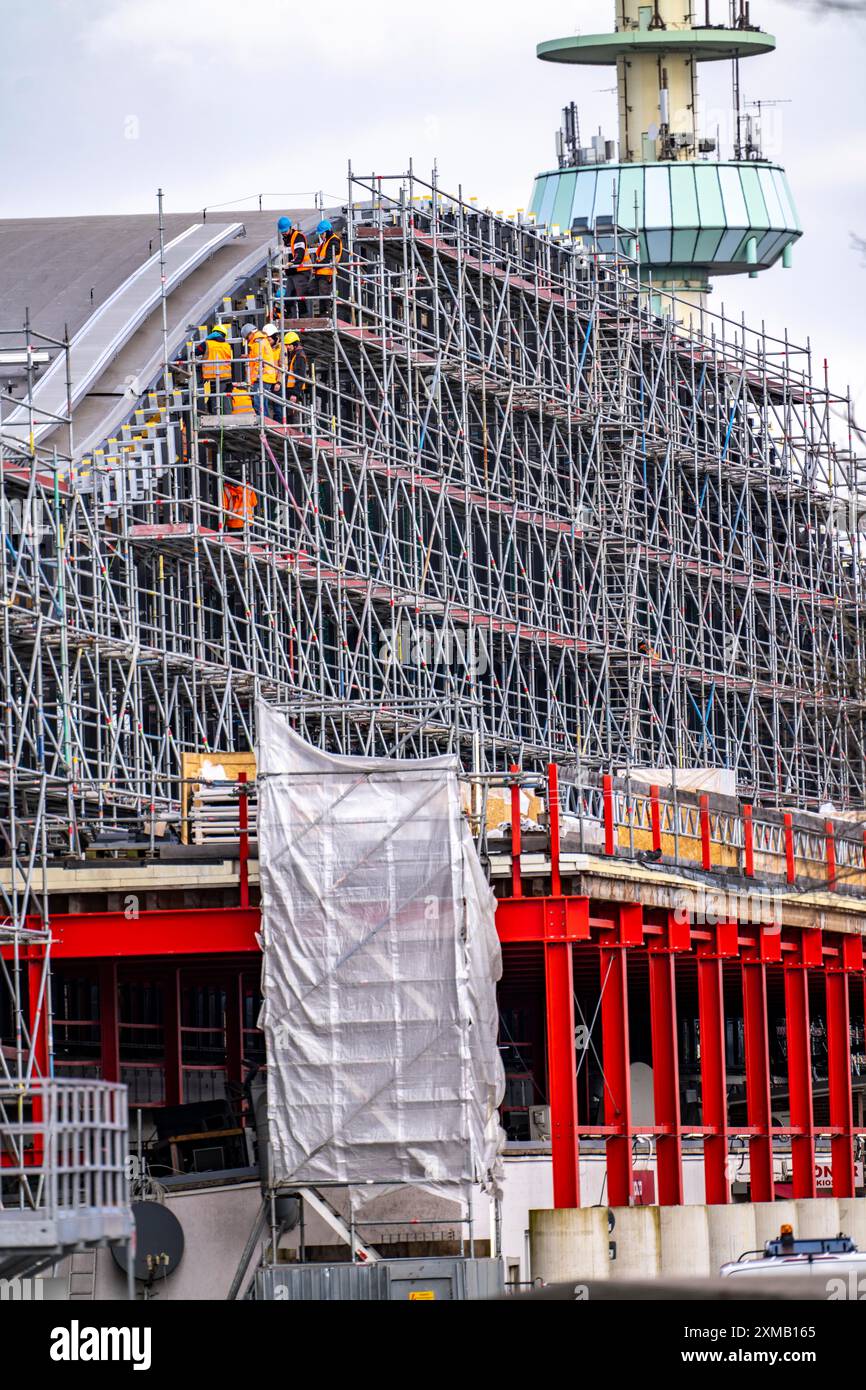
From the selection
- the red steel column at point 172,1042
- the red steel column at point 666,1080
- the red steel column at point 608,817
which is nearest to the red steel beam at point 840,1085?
the red steel column at point 666,1080

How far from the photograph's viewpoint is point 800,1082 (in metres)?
56.5

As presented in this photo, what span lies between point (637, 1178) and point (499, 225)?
24749mm

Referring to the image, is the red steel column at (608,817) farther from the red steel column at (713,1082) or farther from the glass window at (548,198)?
the glass window at (548,198)

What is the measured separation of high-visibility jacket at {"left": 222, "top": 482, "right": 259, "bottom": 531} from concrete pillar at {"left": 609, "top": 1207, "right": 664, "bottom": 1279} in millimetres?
17063

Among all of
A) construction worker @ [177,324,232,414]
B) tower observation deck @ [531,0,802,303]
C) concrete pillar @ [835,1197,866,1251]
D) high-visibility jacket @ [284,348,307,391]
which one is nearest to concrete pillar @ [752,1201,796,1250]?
concrete pillar @ [835,1197,866,1251]

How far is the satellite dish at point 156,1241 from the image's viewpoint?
41.6 metres

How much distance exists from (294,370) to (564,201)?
126 ft

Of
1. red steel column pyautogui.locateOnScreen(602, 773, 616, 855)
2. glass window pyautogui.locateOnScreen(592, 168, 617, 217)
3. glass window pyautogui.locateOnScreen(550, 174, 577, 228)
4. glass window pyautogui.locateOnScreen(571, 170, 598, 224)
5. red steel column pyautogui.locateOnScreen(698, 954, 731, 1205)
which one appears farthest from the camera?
glass window pyautogui.locateOnScreen(550, 174, 577, 228)

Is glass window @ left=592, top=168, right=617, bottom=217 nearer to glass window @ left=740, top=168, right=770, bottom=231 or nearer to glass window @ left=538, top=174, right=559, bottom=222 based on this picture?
glass window @ left=538, top=174, right=559, bottom=222

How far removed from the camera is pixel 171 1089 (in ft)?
177

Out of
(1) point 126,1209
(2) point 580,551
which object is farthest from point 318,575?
(1) point 126,1209

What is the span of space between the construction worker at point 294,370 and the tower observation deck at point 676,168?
33.3 metres

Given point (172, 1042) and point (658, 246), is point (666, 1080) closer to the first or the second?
point (172, 1042)

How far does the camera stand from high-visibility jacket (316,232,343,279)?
203 feet
